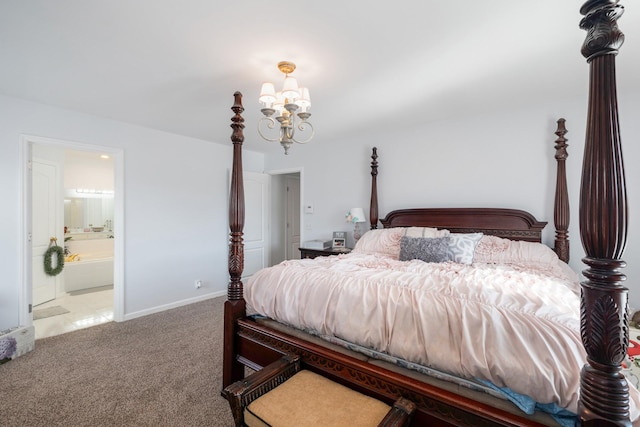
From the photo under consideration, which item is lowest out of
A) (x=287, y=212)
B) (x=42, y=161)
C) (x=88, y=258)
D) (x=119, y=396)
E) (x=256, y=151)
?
(x=119, y=396)

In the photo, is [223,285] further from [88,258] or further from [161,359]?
[88,258]

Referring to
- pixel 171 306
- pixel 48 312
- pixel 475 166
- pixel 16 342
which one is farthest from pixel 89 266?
pixel 475 166

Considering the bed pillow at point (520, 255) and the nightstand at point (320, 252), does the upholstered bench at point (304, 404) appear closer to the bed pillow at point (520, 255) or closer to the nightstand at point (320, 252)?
the bed pillow at point (520, 255)

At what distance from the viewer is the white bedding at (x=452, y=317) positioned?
43.0 inches

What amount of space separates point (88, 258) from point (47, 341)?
8.92 ft

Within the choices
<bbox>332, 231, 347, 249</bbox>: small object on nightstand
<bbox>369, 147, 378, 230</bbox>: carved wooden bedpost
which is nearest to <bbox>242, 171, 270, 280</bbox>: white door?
<bbox>332, 231, 347, 249</bbox>: small object on nightstand

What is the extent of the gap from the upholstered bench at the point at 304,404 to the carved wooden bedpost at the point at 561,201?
239 centimetres

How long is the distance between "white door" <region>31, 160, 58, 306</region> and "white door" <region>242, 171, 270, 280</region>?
2.70m

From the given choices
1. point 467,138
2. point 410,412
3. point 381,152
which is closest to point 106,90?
point 381,152

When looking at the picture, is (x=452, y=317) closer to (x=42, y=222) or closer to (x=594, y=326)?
(x=594, y=326)

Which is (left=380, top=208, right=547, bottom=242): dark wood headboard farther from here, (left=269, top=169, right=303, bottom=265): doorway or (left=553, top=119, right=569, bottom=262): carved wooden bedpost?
(left=269, top=169, right=303, bottom=265): doorway

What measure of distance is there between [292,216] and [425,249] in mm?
3697

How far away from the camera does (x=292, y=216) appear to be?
236 inches

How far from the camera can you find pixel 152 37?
71.3 inches
